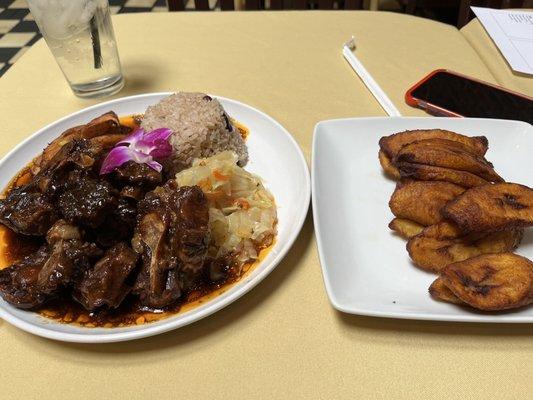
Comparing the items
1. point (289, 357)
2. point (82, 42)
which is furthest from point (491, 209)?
point (82, 42)

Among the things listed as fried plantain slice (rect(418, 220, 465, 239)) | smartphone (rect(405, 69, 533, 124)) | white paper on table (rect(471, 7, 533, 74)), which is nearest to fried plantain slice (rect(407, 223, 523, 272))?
fried plantain slice (rect(418, 220, 465, 239))

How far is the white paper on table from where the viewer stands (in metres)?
2.15

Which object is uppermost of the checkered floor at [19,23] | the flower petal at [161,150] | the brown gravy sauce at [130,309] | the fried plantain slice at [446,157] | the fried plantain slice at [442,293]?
the fried plantain slice at [446,157]

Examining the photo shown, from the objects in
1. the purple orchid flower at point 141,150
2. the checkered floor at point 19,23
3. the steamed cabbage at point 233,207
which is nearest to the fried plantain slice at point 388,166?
the steamed cabbage at point 233,207

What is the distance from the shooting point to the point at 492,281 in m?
1.06

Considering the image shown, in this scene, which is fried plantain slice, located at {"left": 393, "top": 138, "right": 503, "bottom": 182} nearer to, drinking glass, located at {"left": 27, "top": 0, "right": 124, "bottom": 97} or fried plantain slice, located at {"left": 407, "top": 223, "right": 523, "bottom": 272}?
fried plantain slice, located at {"left": 407, "top": 223, "right": 523, "bottom": 272}

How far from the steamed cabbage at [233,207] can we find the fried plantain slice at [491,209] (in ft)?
1.79

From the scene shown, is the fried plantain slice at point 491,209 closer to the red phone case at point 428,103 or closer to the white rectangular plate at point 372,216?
the white rectangular plate at point 372,216

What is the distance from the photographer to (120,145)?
1.55 meters

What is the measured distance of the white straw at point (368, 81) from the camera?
1.95m

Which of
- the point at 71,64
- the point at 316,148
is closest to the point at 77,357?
the point at 316,148

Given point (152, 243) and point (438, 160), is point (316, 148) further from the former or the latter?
→ point (152, 243)

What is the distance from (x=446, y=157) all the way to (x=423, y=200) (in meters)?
0.16

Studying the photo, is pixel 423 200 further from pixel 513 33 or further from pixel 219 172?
pixel 513 33
